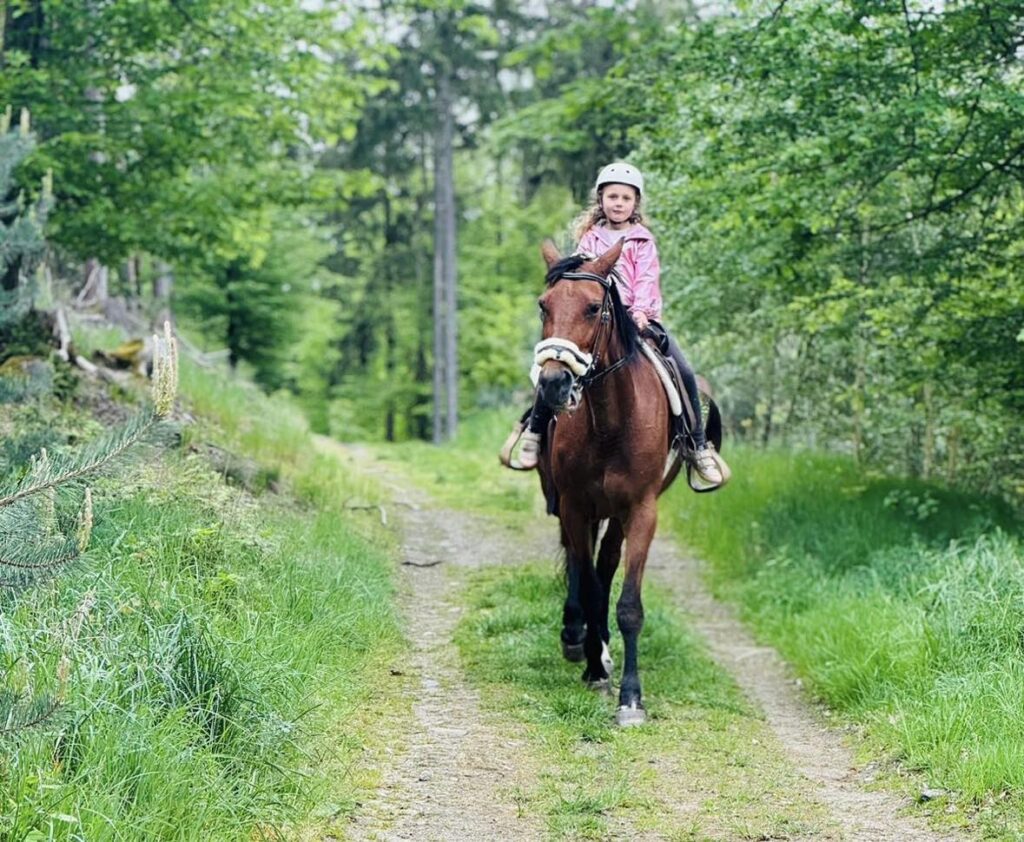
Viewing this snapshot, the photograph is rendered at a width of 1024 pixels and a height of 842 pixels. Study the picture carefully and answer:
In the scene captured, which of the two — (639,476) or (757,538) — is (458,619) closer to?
(639,476)

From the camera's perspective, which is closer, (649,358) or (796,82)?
(649,358)

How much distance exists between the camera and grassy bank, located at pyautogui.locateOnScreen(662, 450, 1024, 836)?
18.0ft

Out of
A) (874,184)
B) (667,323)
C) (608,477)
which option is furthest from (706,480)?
(667,323)

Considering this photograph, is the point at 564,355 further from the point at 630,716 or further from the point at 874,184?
the point at 874,184

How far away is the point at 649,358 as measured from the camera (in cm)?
709

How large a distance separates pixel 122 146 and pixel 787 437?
30.0 feet

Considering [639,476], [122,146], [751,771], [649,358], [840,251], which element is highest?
[122,146]

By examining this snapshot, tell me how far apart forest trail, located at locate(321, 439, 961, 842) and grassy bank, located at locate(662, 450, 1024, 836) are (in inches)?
10.2

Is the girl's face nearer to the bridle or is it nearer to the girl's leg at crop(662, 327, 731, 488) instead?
the girl's leg at crop(662, 327, 731, 488)

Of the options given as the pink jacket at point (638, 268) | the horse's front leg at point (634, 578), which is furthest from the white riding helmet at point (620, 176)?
the horse's front leg at point (634, 578)

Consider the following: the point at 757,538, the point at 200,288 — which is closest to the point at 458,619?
the point at 757,538

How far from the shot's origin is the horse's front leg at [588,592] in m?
6.99

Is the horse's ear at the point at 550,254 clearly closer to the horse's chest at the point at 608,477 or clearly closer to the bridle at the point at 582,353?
the bridle at the point at 582,353

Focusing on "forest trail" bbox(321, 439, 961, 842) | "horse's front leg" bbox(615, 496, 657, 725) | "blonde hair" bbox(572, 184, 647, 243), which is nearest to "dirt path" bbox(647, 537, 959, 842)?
"forest trail" bbox(321, 439, 961, 842)
